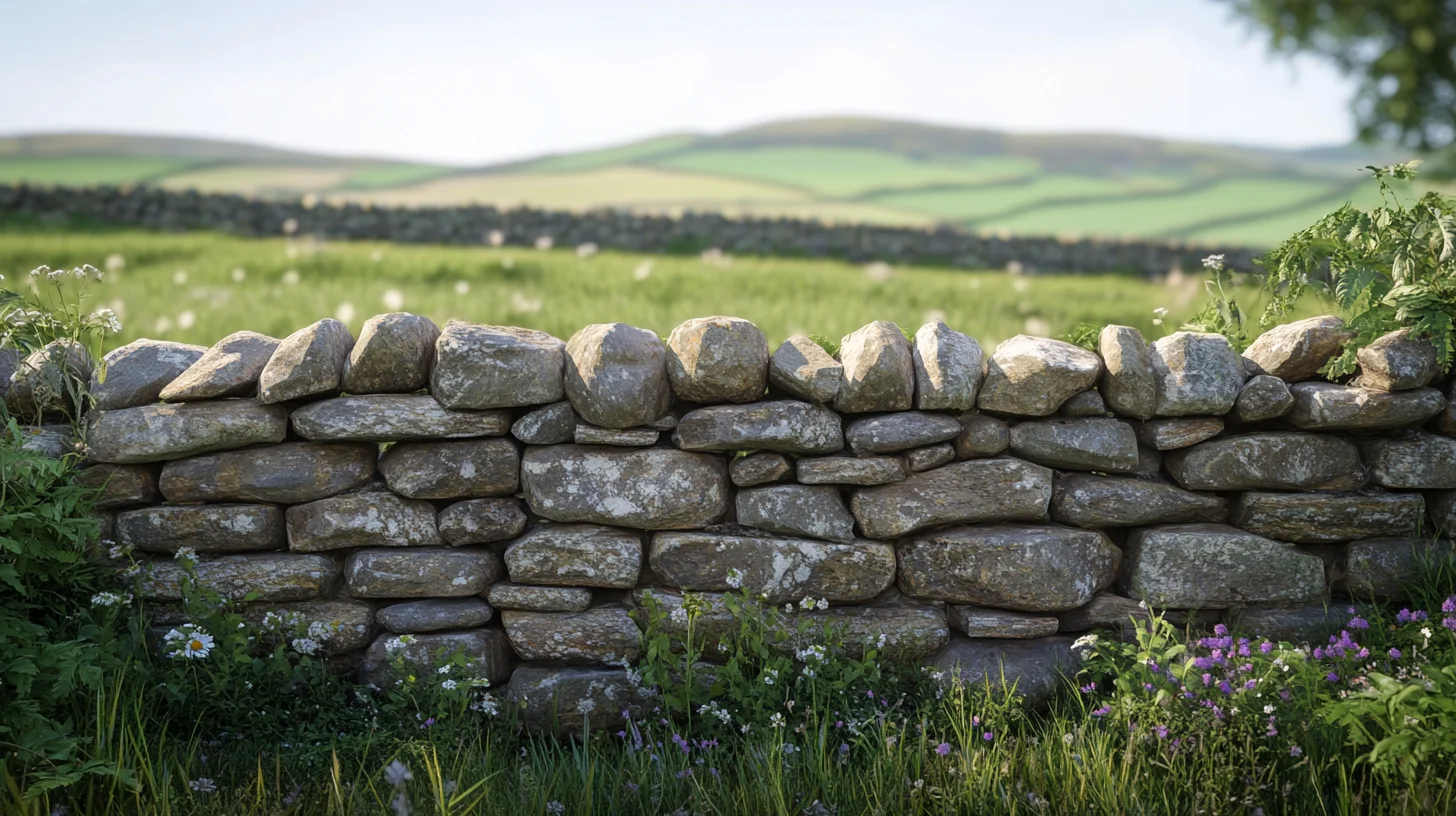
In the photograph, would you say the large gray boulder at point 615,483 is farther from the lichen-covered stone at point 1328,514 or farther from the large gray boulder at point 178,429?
the lichen-covered stone at point 1328,514

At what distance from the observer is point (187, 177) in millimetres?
20922

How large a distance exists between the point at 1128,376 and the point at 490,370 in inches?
81.7

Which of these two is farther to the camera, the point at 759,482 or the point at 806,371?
the point at 759,482

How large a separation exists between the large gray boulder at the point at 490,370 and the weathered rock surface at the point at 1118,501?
5.77ft

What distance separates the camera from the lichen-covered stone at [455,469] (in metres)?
3.20

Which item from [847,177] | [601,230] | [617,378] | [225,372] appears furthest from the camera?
[847,177]

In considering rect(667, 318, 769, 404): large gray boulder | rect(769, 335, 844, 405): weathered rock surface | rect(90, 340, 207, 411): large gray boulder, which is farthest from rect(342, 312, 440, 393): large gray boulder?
rect(769, 335, 844, 405): weathered rock surface

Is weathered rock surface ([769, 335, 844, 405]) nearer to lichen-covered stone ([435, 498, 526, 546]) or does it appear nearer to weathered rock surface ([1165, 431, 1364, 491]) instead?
lichen-covered stone ([435, 498, 526, 546])

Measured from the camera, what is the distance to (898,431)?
3094 mm

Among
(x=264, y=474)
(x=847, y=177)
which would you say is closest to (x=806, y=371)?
(x=264, y=474)

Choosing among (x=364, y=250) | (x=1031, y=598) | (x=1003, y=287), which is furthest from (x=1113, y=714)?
(x=364, y=250)

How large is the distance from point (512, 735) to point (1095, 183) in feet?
81.3

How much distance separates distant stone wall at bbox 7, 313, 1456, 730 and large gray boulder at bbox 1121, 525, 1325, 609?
0.01 meters

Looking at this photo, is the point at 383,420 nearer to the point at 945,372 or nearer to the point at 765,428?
the point at 765,428
